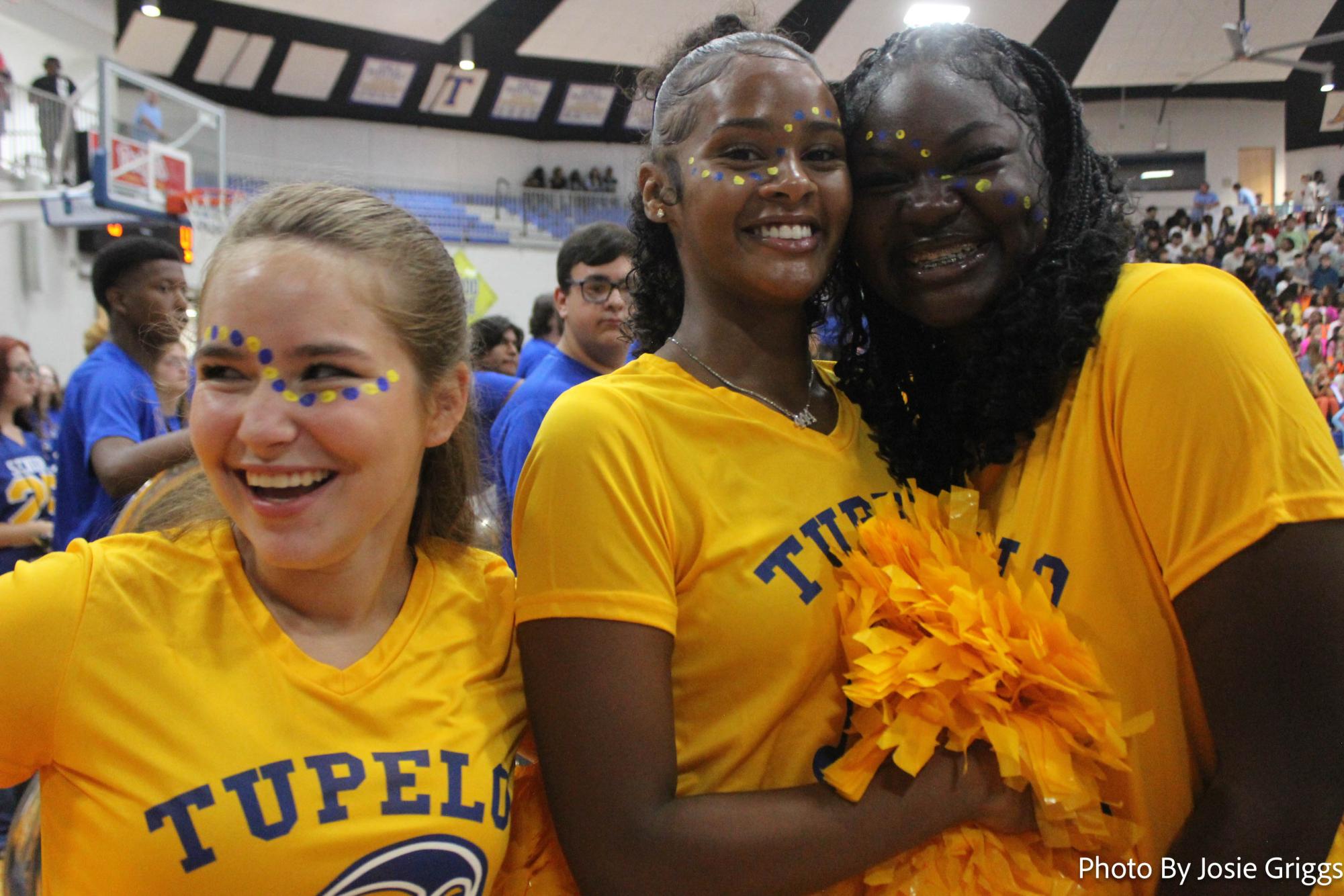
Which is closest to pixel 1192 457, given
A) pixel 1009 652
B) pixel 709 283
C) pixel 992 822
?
pixel 1009 652

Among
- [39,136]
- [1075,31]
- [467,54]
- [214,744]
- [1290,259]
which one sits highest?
[1075,31]

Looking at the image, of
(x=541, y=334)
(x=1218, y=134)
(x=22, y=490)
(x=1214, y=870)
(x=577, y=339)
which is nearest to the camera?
(x=1214, y=870)

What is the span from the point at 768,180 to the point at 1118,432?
588mm

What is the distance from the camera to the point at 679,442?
1.38m

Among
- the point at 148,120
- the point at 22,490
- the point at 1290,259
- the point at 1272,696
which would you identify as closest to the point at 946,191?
the point at 1272,696

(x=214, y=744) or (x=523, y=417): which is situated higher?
(x=523, y=417)

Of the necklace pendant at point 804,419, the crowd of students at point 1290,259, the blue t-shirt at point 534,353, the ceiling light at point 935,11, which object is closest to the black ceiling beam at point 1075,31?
the ceiling light at point 935,11

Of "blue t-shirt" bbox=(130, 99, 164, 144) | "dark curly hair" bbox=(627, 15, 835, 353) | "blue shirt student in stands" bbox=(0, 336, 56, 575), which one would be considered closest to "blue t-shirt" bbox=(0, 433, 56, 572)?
"blue shirt student in stands" bbox=(0, 336, 56, 575)

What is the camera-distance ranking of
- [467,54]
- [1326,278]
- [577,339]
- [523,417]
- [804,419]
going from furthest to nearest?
[467,54]
[1326,278]
[577,339]
[523,417]
[804,419]

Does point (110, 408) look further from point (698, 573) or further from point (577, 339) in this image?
point (698, 573)

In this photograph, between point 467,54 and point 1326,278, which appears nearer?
point 1326,278

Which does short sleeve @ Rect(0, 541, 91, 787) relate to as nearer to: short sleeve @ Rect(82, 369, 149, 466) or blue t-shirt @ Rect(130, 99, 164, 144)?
short sleeve @ Rect(82, 369, 149, 466)

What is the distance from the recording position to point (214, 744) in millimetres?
1106

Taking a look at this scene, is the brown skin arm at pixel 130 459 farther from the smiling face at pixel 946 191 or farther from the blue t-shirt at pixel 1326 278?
the blue t-shirt at pixel 1326 278
